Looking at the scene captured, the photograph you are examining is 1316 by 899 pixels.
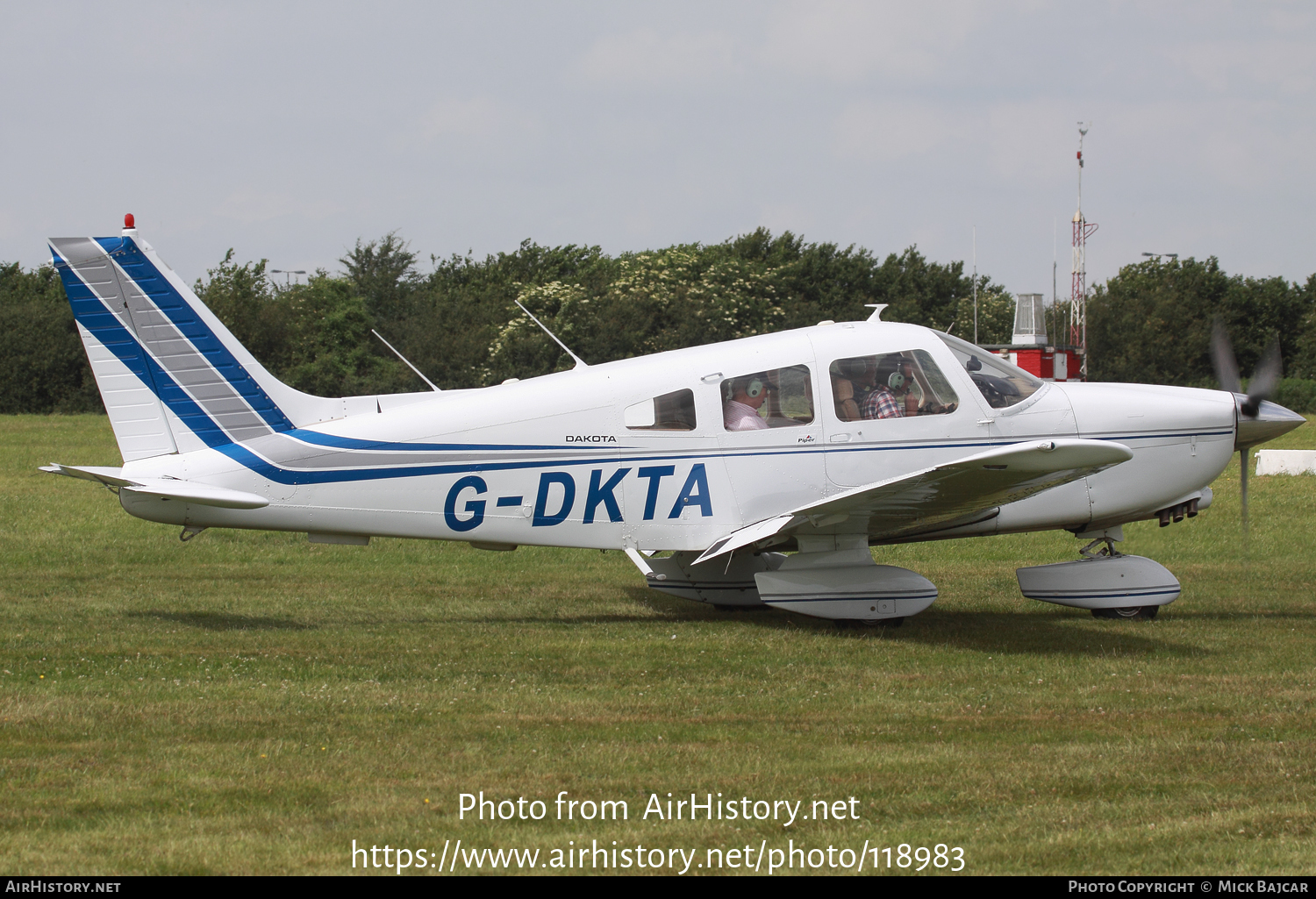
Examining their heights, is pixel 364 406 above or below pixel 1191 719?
above

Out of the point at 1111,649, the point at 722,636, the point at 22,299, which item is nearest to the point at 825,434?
the point at 722,636

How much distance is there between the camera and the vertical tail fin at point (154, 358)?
926 cm

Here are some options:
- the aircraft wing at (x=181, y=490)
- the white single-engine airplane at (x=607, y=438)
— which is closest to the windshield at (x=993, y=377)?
the white single-engine airplane at (x=607, y=438)

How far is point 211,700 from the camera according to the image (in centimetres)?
707

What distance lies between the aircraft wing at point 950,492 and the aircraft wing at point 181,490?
3508mm

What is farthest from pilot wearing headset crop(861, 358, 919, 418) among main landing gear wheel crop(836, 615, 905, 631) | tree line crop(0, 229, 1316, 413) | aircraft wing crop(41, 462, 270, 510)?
tree line crop(0, 229, 1316, 413)

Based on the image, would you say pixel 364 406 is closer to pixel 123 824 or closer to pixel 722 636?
pixel 722 636

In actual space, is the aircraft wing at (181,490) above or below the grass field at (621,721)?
above

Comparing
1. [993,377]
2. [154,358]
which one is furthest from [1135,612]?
[154,358]

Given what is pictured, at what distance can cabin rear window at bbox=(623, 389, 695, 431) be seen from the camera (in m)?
9.55

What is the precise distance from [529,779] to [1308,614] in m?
7.75

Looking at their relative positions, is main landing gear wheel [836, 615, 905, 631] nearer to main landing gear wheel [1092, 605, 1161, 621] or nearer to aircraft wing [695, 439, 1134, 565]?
aircraft wing [695, 439, 1134, 565]

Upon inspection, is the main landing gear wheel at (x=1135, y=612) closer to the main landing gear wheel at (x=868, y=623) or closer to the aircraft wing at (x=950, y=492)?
the aircraft wing at (x=950, y=492)

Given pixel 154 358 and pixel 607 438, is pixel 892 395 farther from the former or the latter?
pixel 154 358
